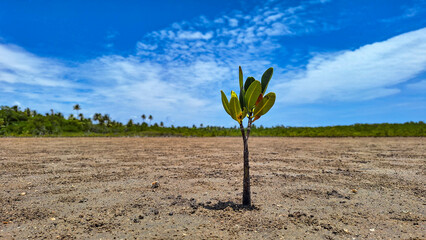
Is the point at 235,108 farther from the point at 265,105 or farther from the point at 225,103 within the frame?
the point at 265,105

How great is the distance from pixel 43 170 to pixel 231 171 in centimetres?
475

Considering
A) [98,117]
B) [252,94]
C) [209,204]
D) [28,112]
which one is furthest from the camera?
[98,117]

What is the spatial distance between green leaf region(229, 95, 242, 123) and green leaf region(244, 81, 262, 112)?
0.22 metres


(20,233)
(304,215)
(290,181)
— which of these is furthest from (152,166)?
(304,215)

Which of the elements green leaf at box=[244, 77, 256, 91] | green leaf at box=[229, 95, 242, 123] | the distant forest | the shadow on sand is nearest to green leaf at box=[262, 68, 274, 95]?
green leaf at box=[244, 77, 256, 91]

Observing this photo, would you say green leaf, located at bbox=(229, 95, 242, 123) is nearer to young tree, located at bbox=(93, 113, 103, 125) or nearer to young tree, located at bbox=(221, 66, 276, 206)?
young tree, located at bbox=(221, 66, 276, 206)

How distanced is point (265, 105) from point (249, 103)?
22 centimetres

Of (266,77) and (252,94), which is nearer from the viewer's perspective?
(252,94)

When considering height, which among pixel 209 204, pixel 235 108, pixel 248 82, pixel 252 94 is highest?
pixel 248 82

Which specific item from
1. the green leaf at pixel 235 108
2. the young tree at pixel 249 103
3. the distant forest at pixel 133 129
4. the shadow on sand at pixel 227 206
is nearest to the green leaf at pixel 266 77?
the young tree at pixel 249 103

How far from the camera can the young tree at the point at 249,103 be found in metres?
3.55

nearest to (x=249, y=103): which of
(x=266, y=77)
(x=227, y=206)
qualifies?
(x=266, y=77)

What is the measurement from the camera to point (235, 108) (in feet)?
11.5

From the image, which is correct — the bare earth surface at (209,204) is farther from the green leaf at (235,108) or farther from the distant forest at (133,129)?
the distant forest at (133,129)
